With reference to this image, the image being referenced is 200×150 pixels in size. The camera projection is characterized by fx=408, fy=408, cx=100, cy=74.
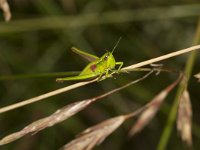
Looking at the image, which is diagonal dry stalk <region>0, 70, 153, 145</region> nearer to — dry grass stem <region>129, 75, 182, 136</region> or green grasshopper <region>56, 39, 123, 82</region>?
green grasshopper <region>56, 39, 123, 82</region>

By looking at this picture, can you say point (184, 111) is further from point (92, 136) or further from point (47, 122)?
point (47, 122)

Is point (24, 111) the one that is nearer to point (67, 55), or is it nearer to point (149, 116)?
point (67, 55)

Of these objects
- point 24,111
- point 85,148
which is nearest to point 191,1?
point 24,111

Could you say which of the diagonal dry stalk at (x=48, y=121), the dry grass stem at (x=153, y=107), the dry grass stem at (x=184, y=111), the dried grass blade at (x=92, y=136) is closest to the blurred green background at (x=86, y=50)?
the dry grass stem at (x=153, y=107)

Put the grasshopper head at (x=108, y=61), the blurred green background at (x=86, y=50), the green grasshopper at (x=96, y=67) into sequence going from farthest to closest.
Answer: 1. the blurred green background at (x=86, y=50)
2. the grasshopper head at (x=108, y=61)
3. the green grasshopper at (x=96, y=67)

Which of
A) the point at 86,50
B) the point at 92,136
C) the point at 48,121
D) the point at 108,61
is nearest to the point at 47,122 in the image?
the point at 48,121

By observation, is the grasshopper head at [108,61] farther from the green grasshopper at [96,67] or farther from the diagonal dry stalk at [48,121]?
the diagonal dry stalk at [48,121]

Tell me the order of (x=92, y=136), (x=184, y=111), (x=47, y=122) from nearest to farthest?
(x=47, y=122) < (x=92, y=136) < (x=184, y=111)
